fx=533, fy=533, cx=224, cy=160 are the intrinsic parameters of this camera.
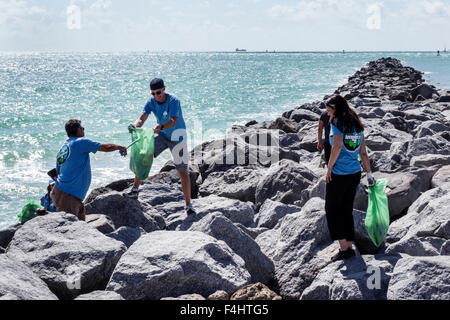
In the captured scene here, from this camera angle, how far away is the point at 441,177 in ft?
24.3

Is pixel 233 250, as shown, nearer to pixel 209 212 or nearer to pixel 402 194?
pixel 209 212

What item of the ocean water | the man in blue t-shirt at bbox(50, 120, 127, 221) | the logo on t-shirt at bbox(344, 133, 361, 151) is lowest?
the ocean water

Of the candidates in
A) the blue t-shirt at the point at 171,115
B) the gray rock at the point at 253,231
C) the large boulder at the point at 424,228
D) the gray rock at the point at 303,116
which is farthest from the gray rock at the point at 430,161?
the gray rock at the point at 303,116

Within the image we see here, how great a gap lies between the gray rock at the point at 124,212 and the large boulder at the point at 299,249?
1472 millimetres

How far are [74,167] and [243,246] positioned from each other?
217 cm

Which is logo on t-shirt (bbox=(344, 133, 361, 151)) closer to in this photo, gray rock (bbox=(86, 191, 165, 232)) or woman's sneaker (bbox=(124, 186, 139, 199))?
gray rock (bbox=(86, 191, 165, 232))

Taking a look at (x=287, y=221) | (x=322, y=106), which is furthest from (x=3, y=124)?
(x=287, y=221)

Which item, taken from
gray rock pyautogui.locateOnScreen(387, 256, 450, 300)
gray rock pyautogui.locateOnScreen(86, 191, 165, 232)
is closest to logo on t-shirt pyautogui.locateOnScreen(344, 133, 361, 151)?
gray rock pyautogui.locateOnScreen(387, 256, 450, 300)

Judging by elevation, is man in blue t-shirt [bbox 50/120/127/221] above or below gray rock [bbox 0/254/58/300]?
above

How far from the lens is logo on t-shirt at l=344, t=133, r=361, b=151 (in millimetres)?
4816

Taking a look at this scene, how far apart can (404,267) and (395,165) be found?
4832 mm

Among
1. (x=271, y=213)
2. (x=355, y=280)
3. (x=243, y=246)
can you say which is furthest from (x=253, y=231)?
(x=355, y=280)

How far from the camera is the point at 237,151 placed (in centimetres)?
952

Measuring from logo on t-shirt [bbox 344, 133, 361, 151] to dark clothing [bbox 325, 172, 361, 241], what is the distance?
0.26 m
